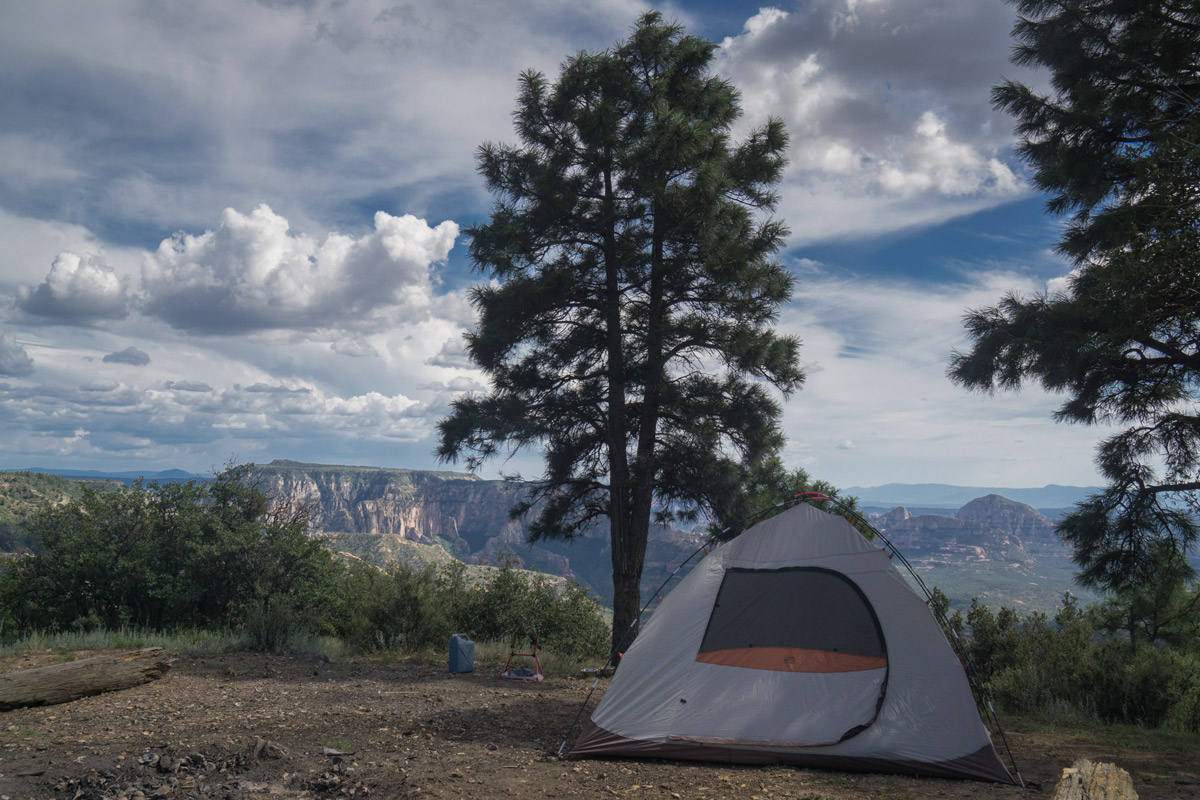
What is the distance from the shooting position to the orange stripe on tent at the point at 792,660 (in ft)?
22.0

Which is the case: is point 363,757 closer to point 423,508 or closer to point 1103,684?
point 1103,684

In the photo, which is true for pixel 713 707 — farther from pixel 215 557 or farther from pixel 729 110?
pixel 729 110

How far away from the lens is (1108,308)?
30.6 feet

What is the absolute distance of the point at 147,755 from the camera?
5.38 m

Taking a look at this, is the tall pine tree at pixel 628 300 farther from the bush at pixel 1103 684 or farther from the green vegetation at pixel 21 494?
the green vegetation at pixel 21 494

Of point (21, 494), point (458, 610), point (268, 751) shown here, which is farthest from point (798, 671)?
point (21, 494)

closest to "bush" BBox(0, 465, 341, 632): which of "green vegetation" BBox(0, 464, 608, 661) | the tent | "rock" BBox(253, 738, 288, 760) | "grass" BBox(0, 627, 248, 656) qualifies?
"green vegetation" BBox(0, 464, 608, 661)

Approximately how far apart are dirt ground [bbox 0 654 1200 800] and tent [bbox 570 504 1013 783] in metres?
0.22

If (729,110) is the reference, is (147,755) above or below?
below

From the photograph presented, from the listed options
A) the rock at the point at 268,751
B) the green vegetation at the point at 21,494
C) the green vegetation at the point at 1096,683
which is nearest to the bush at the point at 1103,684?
the green vegetation at the point at 1096,683

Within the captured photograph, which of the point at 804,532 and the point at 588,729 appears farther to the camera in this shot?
the point at 804,532

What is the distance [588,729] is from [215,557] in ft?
31.1

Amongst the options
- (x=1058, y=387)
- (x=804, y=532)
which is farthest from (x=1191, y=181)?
(x=804, y=532)

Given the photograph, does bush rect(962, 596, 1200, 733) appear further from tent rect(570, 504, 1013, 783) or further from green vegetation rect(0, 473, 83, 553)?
green vegetation rect(0, 473, 83, 553)
